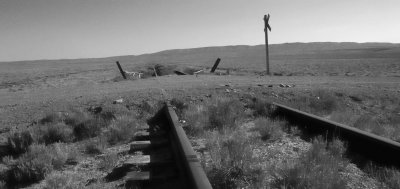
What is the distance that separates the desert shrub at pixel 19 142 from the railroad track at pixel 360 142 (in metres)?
4.52

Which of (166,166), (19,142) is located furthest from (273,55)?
(166,166)

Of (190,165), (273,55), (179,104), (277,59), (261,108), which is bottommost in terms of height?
(273,55)

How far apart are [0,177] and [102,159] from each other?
124cm

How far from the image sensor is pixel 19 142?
5.99 meters

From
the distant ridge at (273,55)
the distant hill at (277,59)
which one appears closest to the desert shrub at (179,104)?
the distant hill at (277,59)

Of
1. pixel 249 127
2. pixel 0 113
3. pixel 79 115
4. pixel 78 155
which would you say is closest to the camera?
pixel 78 155

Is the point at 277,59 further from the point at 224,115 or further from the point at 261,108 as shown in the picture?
the point at 224,115

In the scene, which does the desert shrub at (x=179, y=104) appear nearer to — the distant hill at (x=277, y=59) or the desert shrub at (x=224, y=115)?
the desert shrub at (x=224, y=115)

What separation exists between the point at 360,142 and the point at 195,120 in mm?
2893

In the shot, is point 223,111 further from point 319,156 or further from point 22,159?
point 22,159

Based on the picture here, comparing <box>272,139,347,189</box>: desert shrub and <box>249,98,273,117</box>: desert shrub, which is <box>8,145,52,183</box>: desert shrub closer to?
<box>272,139,347,189</box>: desert shrub

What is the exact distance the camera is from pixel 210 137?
5.67 m

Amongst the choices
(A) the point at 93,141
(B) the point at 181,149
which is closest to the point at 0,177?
(A) the point at 93,141

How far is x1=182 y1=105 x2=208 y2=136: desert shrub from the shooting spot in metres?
6.38
